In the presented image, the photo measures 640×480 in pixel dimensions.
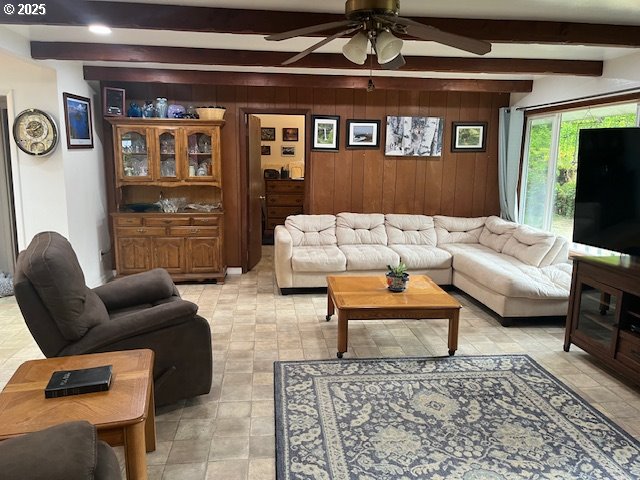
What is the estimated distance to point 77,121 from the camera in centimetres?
475

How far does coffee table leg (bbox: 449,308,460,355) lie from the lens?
3490mm

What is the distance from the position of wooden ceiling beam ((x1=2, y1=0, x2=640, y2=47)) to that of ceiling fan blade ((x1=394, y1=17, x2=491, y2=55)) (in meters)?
0.92

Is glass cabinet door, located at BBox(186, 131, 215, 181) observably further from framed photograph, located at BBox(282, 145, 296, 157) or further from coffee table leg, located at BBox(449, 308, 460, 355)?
coffee table leg, located at BBox(449, 308, 460, 355)

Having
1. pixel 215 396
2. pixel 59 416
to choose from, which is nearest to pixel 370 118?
pixel 215 396

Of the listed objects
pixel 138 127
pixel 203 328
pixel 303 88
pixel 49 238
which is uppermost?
pixel 303 88

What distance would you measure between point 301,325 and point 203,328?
1528 mm

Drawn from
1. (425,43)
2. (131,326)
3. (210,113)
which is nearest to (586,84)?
(425,43)

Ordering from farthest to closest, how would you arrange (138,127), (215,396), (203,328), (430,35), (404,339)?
(138,127), (404,339), (215,396), (203,328), (430,35)

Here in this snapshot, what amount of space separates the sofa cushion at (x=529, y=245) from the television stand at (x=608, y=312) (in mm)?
1059

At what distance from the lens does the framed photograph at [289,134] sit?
26.8ft

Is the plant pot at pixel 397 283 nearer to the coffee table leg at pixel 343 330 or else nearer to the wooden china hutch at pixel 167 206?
the coffee table leg at pixel 343 330

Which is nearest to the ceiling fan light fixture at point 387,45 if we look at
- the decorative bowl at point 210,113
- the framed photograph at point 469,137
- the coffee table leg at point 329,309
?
the coffee table leg at point 329,309

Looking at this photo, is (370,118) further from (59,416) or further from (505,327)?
(59,416)

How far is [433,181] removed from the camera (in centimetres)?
611
